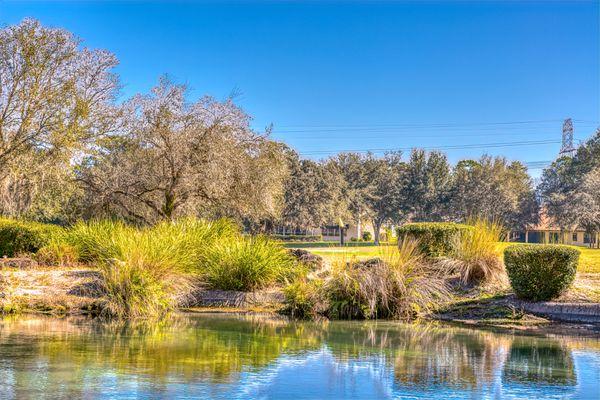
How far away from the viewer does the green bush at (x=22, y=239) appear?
18953 millimetres

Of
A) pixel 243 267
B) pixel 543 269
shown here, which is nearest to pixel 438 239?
pixel 543 269

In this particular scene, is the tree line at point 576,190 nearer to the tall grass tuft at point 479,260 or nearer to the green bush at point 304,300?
the tall grass tuft at point 479,260

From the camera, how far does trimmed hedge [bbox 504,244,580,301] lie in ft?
46.0

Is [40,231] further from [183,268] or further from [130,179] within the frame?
[183,268]

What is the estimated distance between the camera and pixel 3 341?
9852mm

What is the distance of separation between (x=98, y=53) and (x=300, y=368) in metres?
17.0

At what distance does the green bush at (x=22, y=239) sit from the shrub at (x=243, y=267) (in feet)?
18.5

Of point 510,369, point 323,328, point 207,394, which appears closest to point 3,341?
point 207,394

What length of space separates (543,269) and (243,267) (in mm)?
6453

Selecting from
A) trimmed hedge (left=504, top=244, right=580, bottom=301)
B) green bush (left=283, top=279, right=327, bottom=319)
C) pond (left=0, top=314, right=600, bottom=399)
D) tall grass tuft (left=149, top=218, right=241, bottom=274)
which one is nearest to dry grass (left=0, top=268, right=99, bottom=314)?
pond (left=0, top=314, right=600, bottom=399)

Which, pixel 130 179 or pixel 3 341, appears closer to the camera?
pixel 3 341

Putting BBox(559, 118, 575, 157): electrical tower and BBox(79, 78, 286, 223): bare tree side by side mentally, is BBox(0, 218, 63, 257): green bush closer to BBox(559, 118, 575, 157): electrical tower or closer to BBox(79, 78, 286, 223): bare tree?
BBox(79, 78, 286, 223): bare tree

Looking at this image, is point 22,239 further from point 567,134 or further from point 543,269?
point 567,134

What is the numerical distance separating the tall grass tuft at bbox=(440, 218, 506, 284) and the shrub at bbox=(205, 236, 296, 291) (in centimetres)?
399
